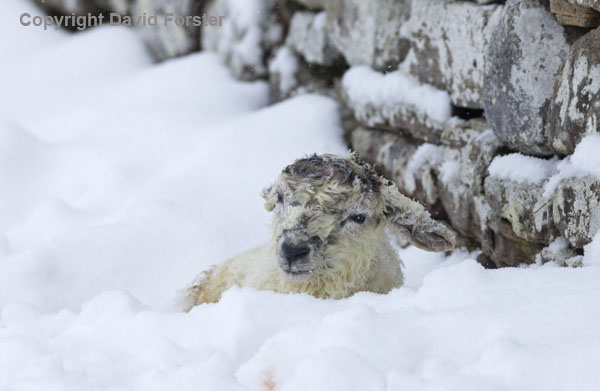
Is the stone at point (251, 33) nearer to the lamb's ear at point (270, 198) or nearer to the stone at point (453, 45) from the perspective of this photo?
the stone at point (453, 45)

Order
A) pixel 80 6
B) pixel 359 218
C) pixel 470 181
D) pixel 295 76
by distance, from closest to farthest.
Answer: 1. pixel 359 218
2. pixel 470 181
3. pixel 295 76
4. pixel 80 6

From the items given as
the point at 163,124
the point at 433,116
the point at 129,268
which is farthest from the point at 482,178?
the point at 163,124

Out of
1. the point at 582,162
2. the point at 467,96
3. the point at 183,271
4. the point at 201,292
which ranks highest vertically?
the point at 582,162

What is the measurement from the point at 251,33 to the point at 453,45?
3716 mm

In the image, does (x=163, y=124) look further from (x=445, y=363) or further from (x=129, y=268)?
(x=445, y=363)

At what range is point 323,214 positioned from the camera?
3.52 m

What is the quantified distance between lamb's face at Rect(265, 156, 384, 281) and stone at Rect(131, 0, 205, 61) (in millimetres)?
5859

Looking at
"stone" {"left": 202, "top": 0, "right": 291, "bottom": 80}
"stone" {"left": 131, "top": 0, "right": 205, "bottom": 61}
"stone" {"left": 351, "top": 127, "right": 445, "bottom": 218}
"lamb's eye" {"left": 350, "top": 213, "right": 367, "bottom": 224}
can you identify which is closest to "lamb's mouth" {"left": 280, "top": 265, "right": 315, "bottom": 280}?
"lamb's eye" {"left": 350, "top": 213, "right": 367, "bottom": 224}

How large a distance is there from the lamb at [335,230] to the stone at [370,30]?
2.12 m

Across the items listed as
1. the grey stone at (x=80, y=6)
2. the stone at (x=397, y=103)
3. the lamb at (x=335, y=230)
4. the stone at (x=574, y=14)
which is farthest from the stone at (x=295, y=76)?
the grey stone at (x=80, y=6)

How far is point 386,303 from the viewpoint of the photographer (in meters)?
2.66

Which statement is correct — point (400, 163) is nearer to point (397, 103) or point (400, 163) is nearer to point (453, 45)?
point (397, 103)

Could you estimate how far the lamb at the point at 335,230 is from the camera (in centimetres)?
346

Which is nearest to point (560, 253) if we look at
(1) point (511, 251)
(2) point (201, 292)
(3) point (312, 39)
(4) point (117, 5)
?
(1) point (511, 251)
